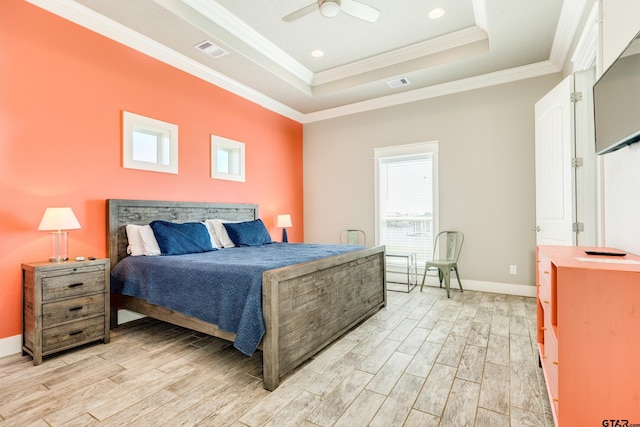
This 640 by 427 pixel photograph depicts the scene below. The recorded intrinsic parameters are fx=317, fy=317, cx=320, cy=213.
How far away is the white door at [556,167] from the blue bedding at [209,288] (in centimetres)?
208

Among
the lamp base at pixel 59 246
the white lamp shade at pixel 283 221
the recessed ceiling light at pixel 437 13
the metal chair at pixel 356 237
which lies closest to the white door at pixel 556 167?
the recessed ceiling light at pixel 437 13

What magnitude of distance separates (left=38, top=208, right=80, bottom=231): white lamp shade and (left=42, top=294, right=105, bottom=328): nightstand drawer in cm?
59

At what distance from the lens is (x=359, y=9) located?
109 inches

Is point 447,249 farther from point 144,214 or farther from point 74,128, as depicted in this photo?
point 74,128

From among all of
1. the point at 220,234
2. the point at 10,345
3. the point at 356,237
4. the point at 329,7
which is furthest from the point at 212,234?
the point at 329,7

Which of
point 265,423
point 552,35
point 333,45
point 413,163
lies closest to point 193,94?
point 333,45

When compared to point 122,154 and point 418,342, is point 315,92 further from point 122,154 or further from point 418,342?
point 418,342

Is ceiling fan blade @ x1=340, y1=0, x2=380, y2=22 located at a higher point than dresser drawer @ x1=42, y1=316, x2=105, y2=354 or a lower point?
higher

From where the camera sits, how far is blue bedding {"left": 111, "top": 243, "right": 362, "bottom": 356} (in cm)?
203

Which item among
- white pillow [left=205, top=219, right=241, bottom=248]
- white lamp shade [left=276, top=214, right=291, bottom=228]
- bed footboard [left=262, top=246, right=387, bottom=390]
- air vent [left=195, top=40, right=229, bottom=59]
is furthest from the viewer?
white lamp shade [left=276, top=214, right=291, bottom=228]

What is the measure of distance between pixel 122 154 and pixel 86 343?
1.82 m

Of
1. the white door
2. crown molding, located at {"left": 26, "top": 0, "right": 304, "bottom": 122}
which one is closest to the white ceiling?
crown molding, located at {"left": 26, "top": 0, "right": 304, "bottom": 122}

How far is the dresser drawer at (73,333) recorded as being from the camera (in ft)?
7.88

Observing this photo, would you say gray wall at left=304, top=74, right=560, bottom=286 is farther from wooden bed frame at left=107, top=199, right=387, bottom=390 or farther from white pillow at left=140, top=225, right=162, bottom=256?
white pillow at left=140, top=225, right=162, bottom=256
